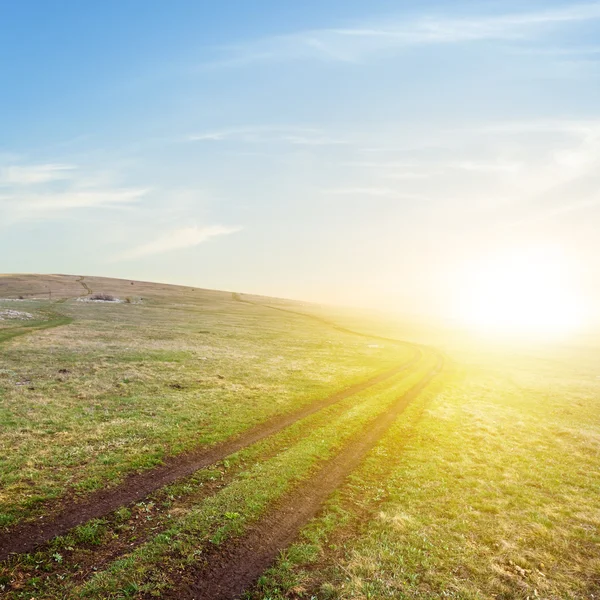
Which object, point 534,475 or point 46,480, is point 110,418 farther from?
point 534,475

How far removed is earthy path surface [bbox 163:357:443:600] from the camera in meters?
10.4

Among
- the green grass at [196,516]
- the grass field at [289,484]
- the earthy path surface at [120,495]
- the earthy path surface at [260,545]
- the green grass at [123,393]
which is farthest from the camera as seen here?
the green grass at [123,393]

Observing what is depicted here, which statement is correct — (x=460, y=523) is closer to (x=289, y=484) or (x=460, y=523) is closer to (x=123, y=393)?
(x=289, y=484)

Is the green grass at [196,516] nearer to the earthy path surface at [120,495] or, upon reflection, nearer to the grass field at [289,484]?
the grass field at [289,484]

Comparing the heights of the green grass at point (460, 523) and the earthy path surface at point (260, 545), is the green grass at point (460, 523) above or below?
above

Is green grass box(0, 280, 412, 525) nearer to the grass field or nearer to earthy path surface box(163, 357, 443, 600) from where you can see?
the grass field

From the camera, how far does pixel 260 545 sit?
12359mm

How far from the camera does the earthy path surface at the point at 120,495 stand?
1173 cm

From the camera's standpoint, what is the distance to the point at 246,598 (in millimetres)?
10133

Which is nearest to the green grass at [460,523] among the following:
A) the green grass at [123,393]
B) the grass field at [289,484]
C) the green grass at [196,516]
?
the grass field at [289,484]

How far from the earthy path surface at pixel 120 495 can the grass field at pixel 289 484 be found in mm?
179

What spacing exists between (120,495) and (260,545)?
20.6 ft

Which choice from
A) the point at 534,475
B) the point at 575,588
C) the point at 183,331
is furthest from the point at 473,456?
the point at 183,331

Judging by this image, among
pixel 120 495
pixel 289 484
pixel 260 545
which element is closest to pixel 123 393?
pixel 120 495
